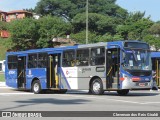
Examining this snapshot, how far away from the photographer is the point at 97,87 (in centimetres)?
2297

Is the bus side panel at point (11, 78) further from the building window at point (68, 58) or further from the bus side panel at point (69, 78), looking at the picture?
the building window at point (68, 58)

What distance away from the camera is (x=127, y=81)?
2162cm

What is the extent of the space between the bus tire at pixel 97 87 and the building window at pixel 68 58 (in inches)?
81.1

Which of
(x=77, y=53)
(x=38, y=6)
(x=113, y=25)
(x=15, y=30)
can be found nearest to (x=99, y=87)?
(x=77, y=53)

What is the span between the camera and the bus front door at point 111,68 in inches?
874

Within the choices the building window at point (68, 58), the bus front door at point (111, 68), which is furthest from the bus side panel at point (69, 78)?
the bus front door at point (111, 68)

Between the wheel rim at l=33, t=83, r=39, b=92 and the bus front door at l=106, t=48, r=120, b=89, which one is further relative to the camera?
Result: the wheel rim at l=33, t=83, r=39, b=92

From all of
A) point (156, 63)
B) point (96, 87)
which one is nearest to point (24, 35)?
point (156, 63)

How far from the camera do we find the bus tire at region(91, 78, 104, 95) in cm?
2267

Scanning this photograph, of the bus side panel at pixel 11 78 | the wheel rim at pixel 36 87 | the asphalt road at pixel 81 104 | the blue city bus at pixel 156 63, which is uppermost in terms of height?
the blue city bus at pixel 156 63

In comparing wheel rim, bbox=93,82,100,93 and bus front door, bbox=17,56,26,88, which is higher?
bus front door, bbox=17,56,26,88

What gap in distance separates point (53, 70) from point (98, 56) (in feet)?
13.5

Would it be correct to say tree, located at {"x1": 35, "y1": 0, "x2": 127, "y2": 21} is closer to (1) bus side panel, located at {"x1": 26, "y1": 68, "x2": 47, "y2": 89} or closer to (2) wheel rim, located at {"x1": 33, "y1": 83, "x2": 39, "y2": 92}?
(1) bus side panel, located at {"x1": 26, "y1": 68, "x2": 47, "y2": 89}

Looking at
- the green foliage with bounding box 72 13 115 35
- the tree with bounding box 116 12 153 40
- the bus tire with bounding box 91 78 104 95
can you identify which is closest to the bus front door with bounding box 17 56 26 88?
the bus tire with bounding box 91 78 104 95
